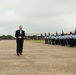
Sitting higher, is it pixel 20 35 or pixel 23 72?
pixel 20 35

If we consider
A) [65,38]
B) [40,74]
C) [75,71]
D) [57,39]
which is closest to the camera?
[40,74]

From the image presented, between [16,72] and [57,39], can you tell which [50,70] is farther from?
[57,39]

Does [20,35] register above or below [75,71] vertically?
above

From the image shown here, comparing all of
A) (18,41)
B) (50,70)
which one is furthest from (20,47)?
(50,70)

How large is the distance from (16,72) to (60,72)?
157cm

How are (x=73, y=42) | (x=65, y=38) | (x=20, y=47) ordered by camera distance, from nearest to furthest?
(x=20, y=47) → (x=73, y=42) → (x=65, y=38)

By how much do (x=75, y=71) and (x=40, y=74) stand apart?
152cm

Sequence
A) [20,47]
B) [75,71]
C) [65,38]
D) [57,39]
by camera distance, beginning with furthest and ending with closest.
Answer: [57,39] < [65,38] < [20,47] < [75,71]

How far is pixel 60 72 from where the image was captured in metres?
11.4

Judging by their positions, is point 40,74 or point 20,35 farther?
point 20,35

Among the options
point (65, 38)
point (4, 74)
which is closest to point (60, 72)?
point (4, 74)

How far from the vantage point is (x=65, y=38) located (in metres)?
38.6

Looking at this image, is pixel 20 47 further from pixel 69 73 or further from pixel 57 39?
pixel 57 39

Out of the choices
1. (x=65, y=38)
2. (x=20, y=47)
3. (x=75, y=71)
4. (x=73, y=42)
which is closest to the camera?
(x=75, y=71)
